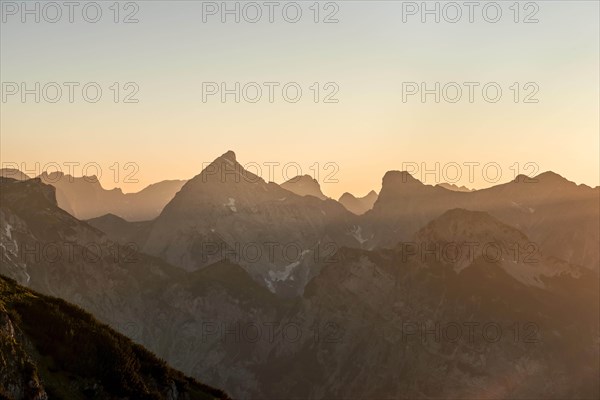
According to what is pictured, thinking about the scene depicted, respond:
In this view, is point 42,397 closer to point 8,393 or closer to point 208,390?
point 8,393

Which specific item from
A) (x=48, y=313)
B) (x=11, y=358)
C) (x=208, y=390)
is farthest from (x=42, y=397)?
(x=208, y=390)

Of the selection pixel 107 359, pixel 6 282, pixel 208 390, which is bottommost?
pixel 208 390

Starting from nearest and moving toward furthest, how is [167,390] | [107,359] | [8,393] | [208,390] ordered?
1. [8,393]
2. [107,359]
3. [167,390]
4. [208,390]

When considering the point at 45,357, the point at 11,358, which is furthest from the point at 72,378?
the point at 11,358

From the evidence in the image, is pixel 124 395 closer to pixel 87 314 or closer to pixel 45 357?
pixel 45 357

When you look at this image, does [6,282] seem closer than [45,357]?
No

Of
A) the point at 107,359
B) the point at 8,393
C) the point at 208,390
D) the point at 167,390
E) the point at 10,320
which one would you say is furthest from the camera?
the point at 208,390

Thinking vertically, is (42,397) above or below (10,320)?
below
